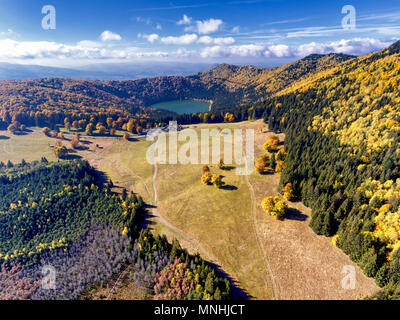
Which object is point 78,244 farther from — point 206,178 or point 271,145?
point 271,145

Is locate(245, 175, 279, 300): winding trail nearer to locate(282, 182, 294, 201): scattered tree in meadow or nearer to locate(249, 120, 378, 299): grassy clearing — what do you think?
locate(249, 120, 378, 299): grassy clearing

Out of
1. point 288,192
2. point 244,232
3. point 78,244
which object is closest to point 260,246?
point 244,232

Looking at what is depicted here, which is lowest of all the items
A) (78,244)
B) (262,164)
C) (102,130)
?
(78,244)

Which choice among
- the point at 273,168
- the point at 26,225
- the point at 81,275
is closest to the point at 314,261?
the point at 273,168

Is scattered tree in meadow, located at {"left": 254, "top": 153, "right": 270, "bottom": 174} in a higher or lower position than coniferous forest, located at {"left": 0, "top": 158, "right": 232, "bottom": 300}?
higher

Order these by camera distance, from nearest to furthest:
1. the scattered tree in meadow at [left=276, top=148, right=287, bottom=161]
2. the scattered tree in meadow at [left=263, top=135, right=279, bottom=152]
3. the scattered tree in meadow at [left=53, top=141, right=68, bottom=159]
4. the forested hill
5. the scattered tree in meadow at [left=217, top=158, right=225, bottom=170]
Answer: the forested hill → the scattered tree in meadow at [left=276, top=148, right=287, bottom=161] → the scattered tree in meadow at [left=217, top=158, right=225, bottom=170] → the scattered tree in meadow at [left=263, top=135, right=279, bottom=152] → the scattered tree in meadow at [left=53, top=141, right=68, bottom=159]

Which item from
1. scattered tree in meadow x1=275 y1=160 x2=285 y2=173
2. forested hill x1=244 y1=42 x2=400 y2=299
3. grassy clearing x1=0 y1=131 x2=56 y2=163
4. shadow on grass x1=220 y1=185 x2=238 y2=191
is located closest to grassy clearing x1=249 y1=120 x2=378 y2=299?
forested hill x1=244 y1=42 x2=400 y2=299
